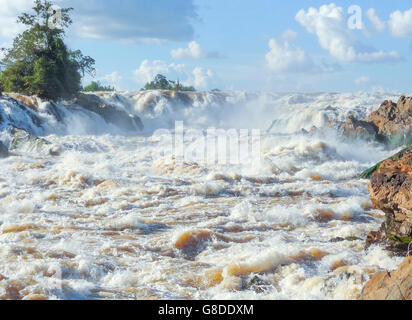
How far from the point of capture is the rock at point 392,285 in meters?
3.84

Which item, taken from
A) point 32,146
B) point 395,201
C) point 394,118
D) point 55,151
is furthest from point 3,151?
point 394,118

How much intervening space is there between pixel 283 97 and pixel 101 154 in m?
A: 25.2

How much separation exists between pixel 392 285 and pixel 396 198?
1.96 meters

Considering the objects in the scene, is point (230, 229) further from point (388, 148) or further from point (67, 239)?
point (388, 148)

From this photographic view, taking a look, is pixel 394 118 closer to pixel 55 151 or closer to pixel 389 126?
pixel 389 126

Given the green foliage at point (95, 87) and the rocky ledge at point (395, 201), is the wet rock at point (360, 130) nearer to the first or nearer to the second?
the rocky ledge at point (395, 201)

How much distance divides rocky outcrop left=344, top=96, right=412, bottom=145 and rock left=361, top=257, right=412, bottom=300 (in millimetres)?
13752

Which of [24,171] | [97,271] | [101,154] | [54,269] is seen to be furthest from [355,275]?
[101,154]

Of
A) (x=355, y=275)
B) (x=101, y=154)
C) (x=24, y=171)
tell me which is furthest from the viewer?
(x=101, y=154)

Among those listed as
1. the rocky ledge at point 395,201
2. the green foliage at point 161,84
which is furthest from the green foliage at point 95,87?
the rocky ledge at point 395,201

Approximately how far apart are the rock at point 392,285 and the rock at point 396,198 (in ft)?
5.44

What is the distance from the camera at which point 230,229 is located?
7695 mm

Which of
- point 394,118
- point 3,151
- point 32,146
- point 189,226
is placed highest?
point 394,118

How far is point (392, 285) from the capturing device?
3.95 metres
